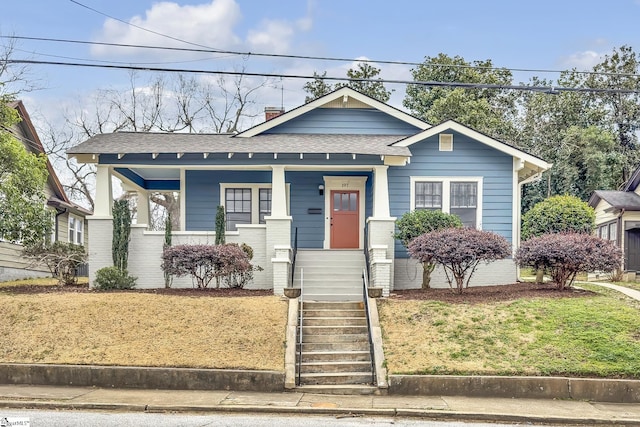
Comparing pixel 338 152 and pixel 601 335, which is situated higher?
pixel 338 152

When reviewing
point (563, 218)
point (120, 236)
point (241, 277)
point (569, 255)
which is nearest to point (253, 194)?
point (241, 277)

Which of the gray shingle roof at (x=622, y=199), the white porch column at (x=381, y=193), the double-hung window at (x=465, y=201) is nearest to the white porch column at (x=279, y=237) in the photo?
the white porch column at (x=381, y=193)

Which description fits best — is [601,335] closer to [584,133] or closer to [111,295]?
[111,295]

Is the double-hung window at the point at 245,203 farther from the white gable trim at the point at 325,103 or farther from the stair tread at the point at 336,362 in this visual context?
the stair tread at the point at 336,362

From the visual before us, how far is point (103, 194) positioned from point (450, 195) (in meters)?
9.87

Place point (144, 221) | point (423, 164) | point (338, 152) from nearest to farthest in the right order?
point (338, 152) → point (423, 164) → point (144, 221)

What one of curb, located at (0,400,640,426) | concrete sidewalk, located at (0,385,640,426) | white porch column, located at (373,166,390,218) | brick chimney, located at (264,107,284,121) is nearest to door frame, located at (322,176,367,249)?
white porch column, located at (373,166,390,218)

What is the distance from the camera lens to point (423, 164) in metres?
19.6

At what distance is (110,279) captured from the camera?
16797 mm

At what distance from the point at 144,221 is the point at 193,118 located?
18282 mm

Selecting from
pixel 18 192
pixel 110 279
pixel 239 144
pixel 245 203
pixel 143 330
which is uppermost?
pixel 239 144

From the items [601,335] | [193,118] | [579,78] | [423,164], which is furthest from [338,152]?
[579,78]

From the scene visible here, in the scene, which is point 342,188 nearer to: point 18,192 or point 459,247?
point 459,247

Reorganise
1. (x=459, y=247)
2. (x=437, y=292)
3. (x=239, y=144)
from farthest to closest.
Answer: (x=239, y=144) < (x=437, y=292) < (x=459, y=247)
